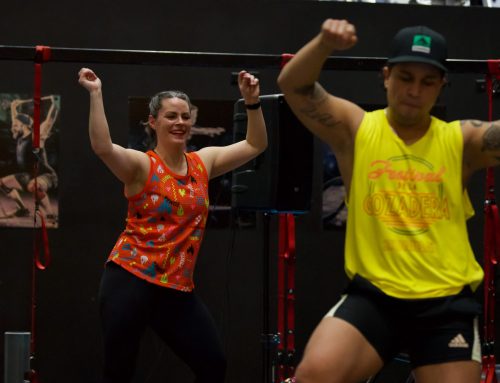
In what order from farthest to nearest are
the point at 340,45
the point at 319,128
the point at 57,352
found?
the point at 57,352
the point at 319,128
the point at 340,45

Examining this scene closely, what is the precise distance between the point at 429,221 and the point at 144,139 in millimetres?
3206

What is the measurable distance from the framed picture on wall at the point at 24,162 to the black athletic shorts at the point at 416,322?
3.29 m

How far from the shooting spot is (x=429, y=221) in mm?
2658

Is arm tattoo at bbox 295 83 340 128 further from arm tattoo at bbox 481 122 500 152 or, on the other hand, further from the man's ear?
arm tattoo at bbox 481 122 500 152

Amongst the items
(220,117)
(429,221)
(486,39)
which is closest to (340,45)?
(429,221)

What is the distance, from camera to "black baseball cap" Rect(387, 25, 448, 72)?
2.66m

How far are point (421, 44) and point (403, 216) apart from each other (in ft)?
1.77

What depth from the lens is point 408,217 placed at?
2656mm

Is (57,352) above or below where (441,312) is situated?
below

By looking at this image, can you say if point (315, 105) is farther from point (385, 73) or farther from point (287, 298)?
point (287, 298)

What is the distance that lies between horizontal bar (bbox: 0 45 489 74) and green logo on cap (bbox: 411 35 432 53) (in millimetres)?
1149

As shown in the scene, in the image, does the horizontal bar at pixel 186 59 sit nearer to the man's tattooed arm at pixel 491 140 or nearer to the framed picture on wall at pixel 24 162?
the man's tattooed arm at pixel 491 140

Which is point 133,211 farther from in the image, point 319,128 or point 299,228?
point 299,228

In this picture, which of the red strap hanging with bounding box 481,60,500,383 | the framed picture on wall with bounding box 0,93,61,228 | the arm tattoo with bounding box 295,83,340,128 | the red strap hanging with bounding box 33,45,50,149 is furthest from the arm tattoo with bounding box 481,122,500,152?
the framed picture on wall with bounding box 0,93,61,228
